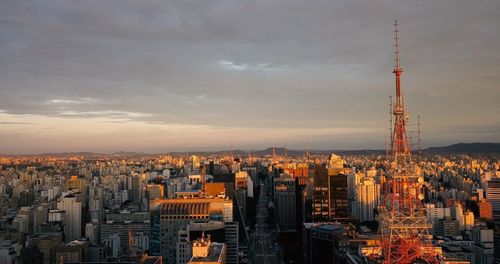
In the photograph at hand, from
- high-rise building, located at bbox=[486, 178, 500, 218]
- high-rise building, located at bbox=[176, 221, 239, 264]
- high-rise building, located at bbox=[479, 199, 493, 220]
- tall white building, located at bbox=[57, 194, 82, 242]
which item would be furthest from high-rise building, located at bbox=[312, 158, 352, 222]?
tall white building, located at bbox=[57, 194, 82, 242]

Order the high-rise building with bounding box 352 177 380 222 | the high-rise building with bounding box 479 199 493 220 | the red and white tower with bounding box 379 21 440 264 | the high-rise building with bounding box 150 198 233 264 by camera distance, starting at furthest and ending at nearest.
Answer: the high-rise building with bounding box 352 177 380 222 → the high-rise building with bounding box 479 199 493 220 → the high-rise building with bounding box 150 198 233 264 → the red and white tower with bounding box 379 21 440 264

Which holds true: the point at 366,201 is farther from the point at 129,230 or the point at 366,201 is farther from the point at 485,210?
the point at 129,230

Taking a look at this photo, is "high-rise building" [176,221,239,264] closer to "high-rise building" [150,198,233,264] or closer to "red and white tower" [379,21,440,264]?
"high-rise building" [150,198,233,264]

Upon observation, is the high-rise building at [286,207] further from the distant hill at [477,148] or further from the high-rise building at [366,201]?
the distant hill at [477,148]

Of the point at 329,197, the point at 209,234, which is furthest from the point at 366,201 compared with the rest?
Result: the point at 209,234

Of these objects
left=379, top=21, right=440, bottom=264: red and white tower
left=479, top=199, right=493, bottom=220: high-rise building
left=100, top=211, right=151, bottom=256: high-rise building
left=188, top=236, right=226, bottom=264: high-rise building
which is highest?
left=379, top=21, right=440, bottom=264: red and white tower

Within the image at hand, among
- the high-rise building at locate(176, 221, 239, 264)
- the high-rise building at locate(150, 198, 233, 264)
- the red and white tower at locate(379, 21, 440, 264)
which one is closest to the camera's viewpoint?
the red and white tower at locate(379, 21, 440, 264)
